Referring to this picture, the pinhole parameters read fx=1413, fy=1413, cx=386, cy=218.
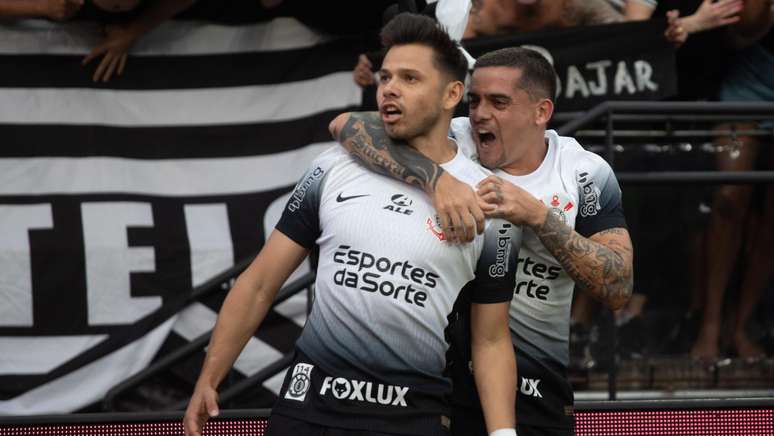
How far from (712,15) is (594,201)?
A: 301 centimetres

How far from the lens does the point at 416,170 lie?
4.49 meters

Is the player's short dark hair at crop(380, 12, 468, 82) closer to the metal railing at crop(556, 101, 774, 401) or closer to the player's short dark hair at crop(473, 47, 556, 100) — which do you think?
the player's short dark hair at crop(473, 47, 556, 100)

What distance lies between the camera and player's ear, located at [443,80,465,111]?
4.65 m

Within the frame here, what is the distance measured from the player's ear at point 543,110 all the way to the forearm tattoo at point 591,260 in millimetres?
431

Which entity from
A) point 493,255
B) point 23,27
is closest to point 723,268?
point 493,255

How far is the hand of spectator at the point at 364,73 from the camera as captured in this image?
7.04 meters

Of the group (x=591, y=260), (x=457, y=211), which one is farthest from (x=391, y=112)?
(x=591, y=260)

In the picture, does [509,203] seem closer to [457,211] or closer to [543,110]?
[457,211]

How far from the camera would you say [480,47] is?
7074mm

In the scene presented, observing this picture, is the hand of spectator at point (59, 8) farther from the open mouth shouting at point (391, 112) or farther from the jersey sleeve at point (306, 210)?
the open mouth shouting at point (391, 112)

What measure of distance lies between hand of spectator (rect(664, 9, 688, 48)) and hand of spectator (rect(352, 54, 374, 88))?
156 centimetres

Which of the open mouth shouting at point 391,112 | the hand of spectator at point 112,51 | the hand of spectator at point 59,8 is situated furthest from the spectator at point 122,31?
the open mouth shouting at point 391,112

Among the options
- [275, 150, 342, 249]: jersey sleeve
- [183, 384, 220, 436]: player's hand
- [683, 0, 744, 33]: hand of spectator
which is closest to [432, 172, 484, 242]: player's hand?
[275, 150, 342, 249]: jersey sleeve

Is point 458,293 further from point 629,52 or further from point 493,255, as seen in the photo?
point 629,52
